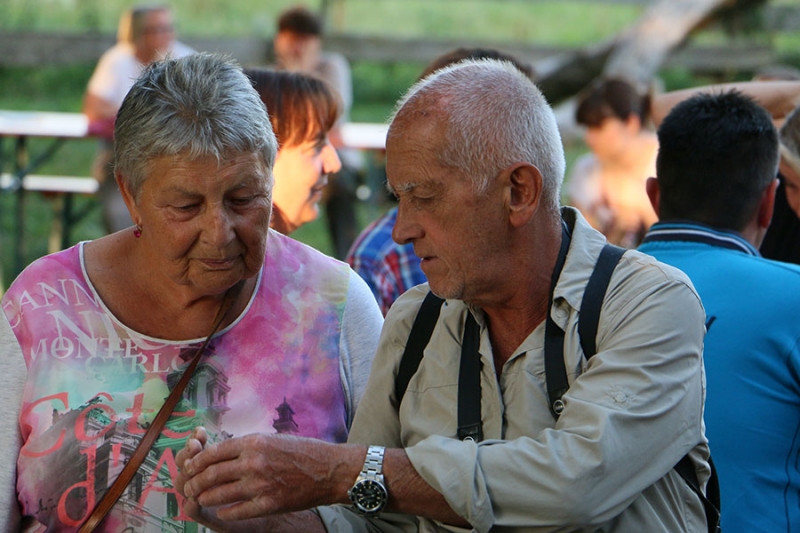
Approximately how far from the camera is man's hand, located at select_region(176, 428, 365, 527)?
78.5 inches

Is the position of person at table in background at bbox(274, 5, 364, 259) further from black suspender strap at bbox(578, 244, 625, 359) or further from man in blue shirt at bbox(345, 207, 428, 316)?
black suspender strap at bbox(578, 244, 625, 359)

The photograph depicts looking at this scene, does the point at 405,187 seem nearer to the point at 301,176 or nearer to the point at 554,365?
the point at 554,365

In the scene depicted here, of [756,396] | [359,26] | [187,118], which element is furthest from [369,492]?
[359,26]

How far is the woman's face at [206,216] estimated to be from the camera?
2.36 m

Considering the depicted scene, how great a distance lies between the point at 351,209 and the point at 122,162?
6351 mm

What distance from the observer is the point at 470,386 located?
2.21m

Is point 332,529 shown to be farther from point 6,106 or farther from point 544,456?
A: point 6,106

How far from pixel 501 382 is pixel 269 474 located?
54cm

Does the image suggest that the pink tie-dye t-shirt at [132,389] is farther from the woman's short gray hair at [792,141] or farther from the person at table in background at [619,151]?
the person at table in background at [619,151]

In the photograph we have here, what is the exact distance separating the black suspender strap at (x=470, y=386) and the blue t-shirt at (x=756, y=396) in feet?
2.99

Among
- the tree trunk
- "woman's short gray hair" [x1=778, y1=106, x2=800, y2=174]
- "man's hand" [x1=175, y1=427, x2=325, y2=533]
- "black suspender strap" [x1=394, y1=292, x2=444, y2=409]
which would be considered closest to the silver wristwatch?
"man's hand" [x1=175, y1=427, x2=325, y2=533]

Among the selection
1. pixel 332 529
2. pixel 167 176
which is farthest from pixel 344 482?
pixel 167 176

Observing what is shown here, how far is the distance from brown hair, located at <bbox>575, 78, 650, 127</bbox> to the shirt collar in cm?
390

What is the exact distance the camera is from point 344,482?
2.02m
